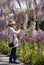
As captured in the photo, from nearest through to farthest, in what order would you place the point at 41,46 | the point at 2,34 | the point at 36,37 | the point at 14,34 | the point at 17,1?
the point at 14,34 < the point at 36,37 < the point at 41,46 < the point at 2,34 < the point at 17,1

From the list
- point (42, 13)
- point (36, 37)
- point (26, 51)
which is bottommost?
point (26, 51)

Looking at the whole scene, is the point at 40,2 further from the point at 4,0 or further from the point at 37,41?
the point at 4,0

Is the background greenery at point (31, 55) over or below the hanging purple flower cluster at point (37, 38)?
below

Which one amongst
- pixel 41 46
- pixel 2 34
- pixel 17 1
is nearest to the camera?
pixel 41 46

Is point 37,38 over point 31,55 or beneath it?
over

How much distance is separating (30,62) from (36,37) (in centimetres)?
107

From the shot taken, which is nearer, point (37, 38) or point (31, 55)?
point (31, 55)

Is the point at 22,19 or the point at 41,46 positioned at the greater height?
the point at 22,19

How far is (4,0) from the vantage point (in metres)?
14.9

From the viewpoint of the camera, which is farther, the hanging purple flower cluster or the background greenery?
the hanging purple flower cluster

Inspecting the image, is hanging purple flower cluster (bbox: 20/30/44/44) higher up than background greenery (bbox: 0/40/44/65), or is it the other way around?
hanging purple flower cluster (bbox: 20/30/44/44)

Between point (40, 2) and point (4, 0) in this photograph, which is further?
point (4, 0)

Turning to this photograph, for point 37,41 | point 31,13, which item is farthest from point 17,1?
point 37,41

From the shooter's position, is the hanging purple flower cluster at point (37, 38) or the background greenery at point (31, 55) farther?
the hanging purple flower cluster at point (37, 38)
